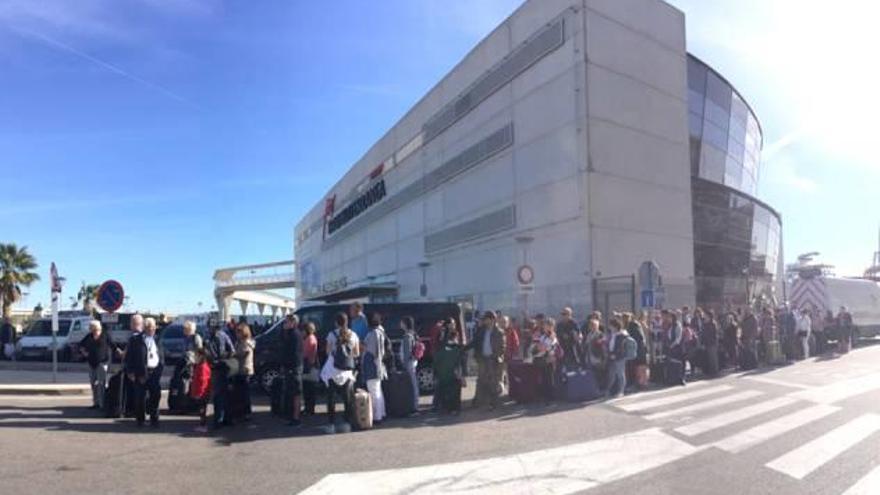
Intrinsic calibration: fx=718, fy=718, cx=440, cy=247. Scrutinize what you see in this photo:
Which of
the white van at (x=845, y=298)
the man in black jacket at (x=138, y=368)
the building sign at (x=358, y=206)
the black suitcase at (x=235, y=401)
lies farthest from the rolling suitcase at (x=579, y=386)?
the building sign at (x=358, y=206)

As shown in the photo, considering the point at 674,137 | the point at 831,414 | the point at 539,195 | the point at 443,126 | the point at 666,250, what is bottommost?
the point at 831,414

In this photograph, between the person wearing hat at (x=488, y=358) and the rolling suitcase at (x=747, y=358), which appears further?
the rolling suitcase at (x=747, y=358)

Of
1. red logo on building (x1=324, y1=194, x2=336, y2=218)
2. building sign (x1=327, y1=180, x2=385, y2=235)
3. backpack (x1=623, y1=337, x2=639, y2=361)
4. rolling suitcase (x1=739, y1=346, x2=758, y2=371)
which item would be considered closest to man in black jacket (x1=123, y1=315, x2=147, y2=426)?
backpack (x1=623, y1=337, x2=639, y2=361)

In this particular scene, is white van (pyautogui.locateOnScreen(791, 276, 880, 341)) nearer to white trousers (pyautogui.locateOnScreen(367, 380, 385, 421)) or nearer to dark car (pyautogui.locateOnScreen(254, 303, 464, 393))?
dark car (pyautogui.locateOnScreen(254, 303, 464, 393))

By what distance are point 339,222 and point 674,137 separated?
34476mm

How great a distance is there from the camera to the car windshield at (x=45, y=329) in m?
27.5

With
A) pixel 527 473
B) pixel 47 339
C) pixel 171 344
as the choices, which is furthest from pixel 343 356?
pixel 47 339

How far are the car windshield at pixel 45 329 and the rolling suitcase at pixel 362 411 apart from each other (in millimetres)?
21353

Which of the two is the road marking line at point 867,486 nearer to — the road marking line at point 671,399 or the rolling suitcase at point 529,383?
the road marking line at point 671,399

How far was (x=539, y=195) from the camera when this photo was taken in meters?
25.2

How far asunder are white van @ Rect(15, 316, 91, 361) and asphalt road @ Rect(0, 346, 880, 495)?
15.4 meters

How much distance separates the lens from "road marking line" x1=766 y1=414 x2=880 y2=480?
7738mm

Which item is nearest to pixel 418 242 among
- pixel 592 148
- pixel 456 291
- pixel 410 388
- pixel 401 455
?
pixel 456 291

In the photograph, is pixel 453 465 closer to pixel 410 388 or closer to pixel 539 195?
pixel 410 388
